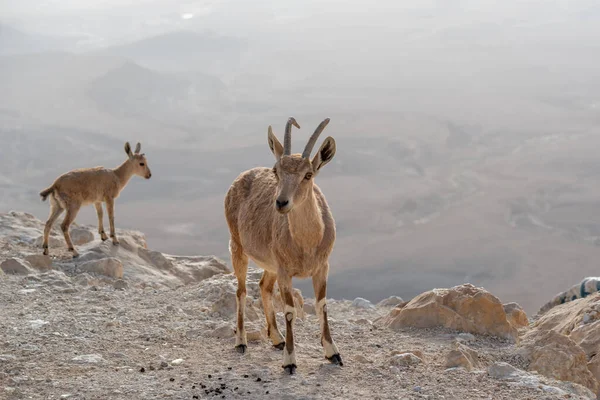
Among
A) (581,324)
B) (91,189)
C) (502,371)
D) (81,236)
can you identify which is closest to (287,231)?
(502,371)

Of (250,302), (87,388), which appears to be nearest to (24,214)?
(250,302)

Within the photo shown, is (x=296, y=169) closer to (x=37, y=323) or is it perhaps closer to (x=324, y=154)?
(x=324, y=154)

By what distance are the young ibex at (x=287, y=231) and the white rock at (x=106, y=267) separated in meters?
5.40

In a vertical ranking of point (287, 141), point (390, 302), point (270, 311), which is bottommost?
Result: point (390, 302)

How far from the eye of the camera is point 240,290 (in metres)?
10.1

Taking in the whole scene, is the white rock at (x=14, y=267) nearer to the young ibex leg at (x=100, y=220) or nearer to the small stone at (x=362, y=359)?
the young ibex leg at (x=100, y=220)

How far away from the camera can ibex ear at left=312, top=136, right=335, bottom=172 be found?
8.47 meters

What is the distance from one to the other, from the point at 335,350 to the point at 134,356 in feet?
7.98

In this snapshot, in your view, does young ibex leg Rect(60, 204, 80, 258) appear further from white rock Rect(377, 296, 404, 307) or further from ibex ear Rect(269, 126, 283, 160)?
ibex ear Rect(269, 126, 283, 160)

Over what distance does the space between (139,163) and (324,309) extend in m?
12.3

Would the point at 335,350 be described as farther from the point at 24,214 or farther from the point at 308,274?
the point at 24,214

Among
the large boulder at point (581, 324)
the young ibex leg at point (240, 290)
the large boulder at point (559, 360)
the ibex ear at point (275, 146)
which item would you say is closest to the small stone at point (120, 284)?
the young ibex leg at point (240, 290)

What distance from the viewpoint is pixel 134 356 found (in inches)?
362

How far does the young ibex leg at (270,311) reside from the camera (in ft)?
32.3
